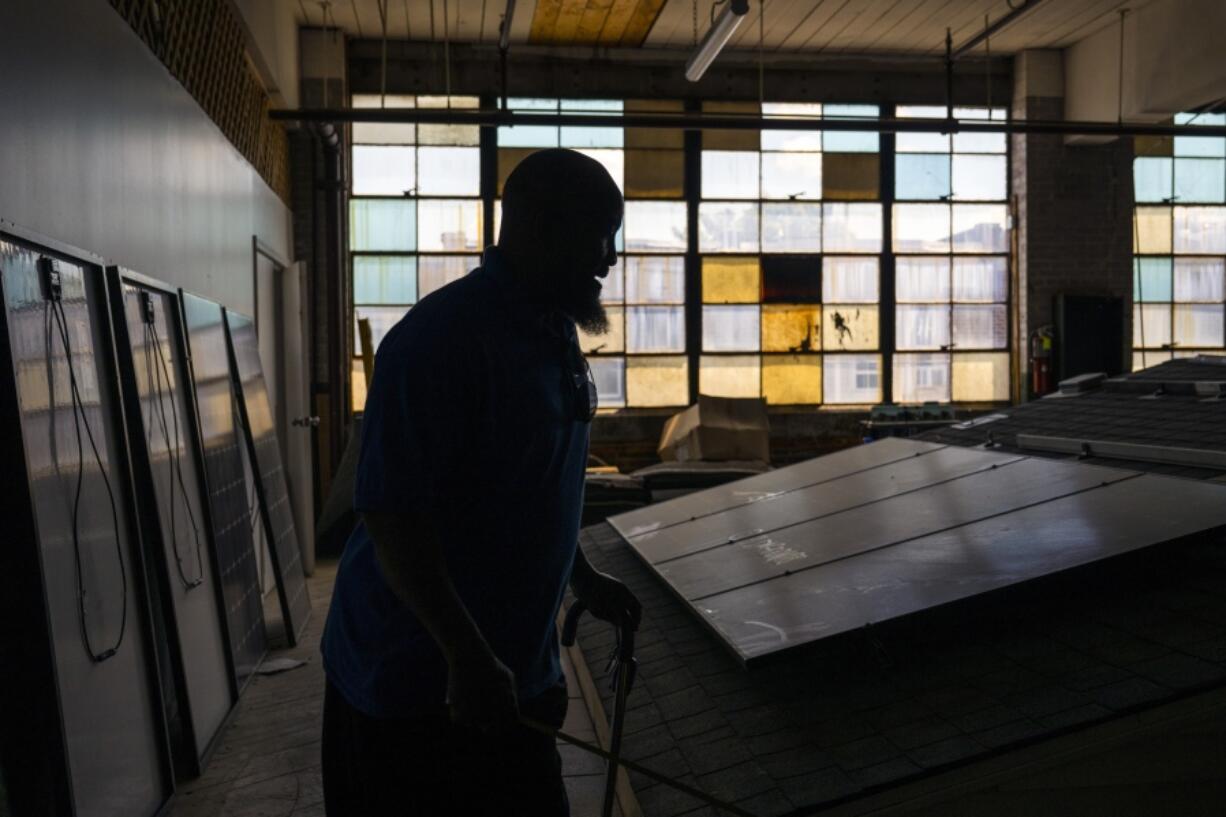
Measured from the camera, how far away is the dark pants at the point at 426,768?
160 centimetres

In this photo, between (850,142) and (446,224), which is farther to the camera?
(850,142)

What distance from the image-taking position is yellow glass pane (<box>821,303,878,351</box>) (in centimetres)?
976

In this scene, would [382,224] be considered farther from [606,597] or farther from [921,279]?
[606,597]

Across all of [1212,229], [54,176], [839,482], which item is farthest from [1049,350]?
[54,176]

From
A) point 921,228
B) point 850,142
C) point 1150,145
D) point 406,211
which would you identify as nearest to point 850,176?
point 850,142

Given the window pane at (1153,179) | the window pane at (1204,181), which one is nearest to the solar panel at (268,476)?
the window pane at (1153,179)

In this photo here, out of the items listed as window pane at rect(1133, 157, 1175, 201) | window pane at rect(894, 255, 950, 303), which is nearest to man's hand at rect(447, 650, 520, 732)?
window pane at rect(894, 255, 950, 303)

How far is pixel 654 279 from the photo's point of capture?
31.3 feet

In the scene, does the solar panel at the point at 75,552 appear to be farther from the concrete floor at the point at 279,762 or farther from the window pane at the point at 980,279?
the window pane at the point at 980,279

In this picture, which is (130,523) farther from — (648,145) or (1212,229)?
(1212,229)

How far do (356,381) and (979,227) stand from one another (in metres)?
5.82

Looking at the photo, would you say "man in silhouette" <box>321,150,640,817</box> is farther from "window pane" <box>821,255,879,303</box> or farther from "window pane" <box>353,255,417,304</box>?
"window pane" <box>821,255,879,303</box>

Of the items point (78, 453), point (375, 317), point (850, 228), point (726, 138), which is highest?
point (726, 138)

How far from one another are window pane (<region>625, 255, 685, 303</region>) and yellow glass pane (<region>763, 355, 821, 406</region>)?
3.41 feet
